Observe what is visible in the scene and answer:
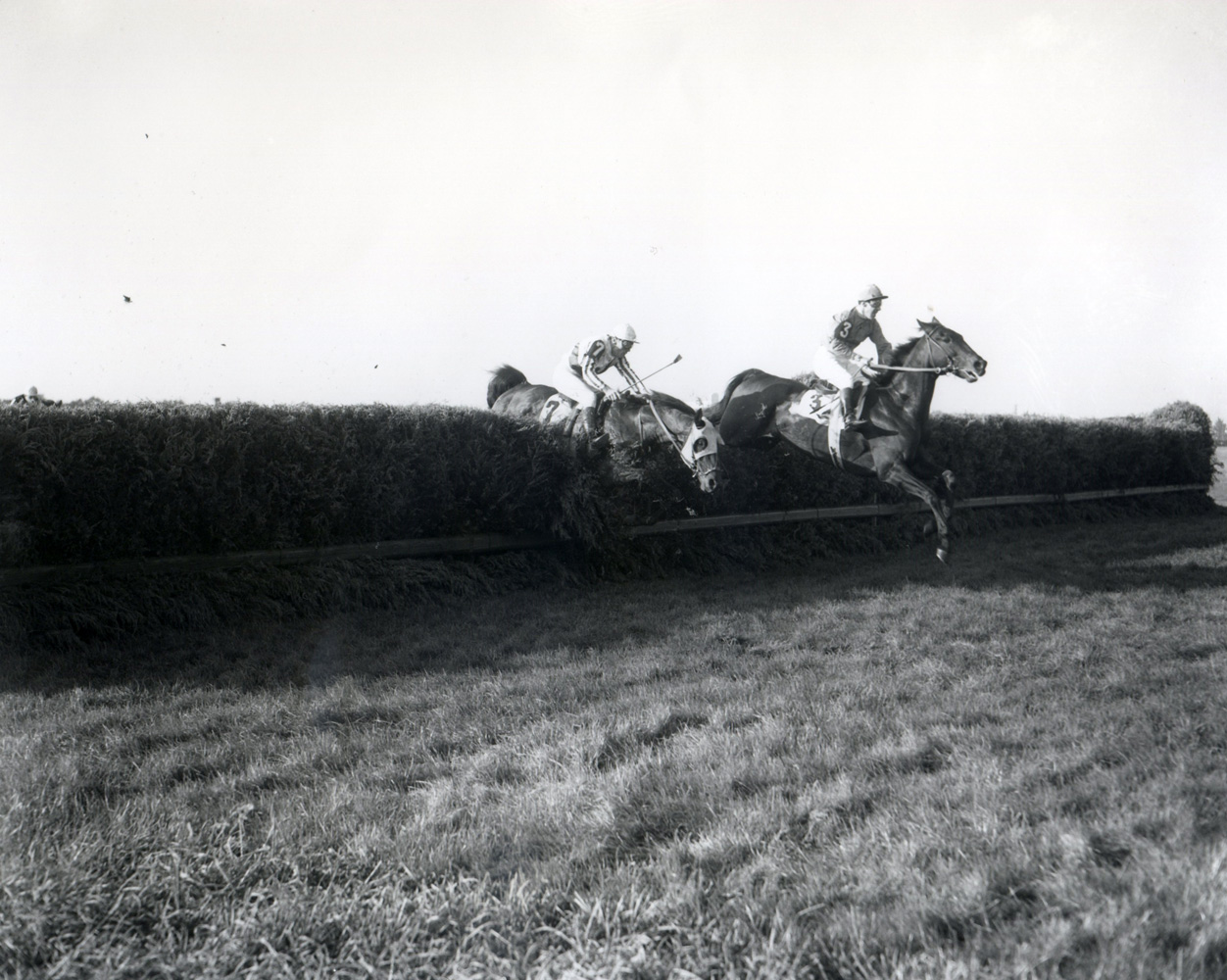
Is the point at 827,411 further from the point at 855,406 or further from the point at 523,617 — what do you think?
the point at 523,617

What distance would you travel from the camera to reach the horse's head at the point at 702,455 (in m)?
8.39

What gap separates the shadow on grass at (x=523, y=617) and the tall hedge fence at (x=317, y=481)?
617 mm

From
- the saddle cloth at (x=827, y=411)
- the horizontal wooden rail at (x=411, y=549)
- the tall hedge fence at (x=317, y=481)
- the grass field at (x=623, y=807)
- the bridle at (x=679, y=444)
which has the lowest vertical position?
the grass field at (x=623, y=807)

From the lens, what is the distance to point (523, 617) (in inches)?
238

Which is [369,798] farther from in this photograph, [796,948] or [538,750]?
[796,948]

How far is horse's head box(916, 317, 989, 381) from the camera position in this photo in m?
7.56

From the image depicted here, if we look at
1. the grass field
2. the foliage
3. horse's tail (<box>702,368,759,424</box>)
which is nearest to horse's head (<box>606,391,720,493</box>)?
horse's tail (<box>702,368,759,424</box>)

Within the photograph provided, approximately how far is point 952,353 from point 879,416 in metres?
0.86

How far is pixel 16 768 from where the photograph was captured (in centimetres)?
302

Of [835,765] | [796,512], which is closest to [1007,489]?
[796,512]

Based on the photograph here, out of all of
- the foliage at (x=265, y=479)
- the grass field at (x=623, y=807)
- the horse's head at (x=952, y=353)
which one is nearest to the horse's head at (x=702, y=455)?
the foliage at (x=265, y=479)

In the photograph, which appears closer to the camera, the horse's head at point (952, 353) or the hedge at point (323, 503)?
the hedge at point (323, 503)

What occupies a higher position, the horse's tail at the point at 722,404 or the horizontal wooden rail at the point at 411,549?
the horse's tail at the point at 722,404

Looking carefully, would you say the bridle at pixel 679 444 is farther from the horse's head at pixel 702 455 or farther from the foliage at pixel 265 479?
the foliage at pixel 265 479
